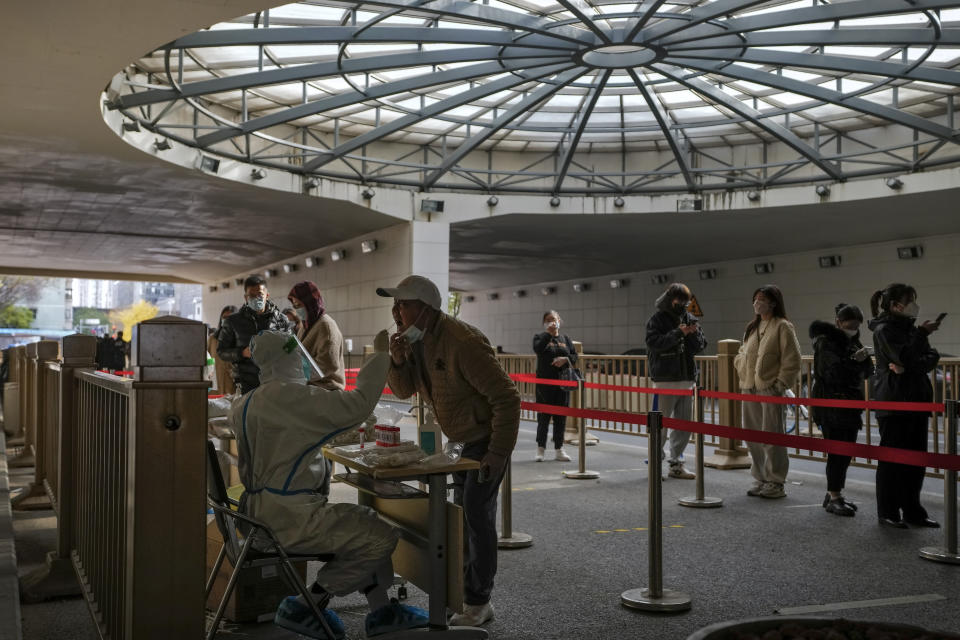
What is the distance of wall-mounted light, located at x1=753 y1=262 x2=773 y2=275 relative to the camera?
24438mm

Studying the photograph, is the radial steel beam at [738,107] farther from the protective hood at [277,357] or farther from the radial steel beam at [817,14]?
the protective hood at [277,357]

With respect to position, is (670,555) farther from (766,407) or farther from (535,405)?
(766,407)

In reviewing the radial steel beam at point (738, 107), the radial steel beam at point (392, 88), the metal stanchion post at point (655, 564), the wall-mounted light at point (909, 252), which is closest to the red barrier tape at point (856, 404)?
the metal stanchion post at point (655, 564)

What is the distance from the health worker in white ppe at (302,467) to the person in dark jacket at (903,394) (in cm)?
481

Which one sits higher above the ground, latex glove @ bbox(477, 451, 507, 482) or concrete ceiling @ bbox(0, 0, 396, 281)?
concrete ceiling @ bbox(0, 0, 396, 281)

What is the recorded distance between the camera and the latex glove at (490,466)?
4.02 m

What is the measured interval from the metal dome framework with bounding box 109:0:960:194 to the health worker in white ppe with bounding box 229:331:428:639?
24.1ft

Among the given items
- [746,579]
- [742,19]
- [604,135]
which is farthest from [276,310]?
[604,135]

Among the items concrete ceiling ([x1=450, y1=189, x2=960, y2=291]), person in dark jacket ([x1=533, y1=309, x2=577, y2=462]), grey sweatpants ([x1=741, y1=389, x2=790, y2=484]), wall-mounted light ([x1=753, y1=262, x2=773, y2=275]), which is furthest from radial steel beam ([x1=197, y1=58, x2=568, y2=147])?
wall-mounted light ([x1=753, y1=262, x2=773, y2=275])

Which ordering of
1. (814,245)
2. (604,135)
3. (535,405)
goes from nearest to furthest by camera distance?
(535,405)
(604,135)
(814,245)

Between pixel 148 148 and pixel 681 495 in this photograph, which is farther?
pixel 148 148

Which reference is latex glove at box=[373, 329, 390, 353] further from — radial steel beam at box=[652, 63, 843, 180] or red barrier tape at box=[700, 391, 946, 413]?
radial steel beam at box=[652, 63, 843, 180]

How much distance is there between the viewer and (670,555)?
5.72 meters

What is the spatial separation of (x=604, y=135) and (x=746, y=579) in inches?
572
